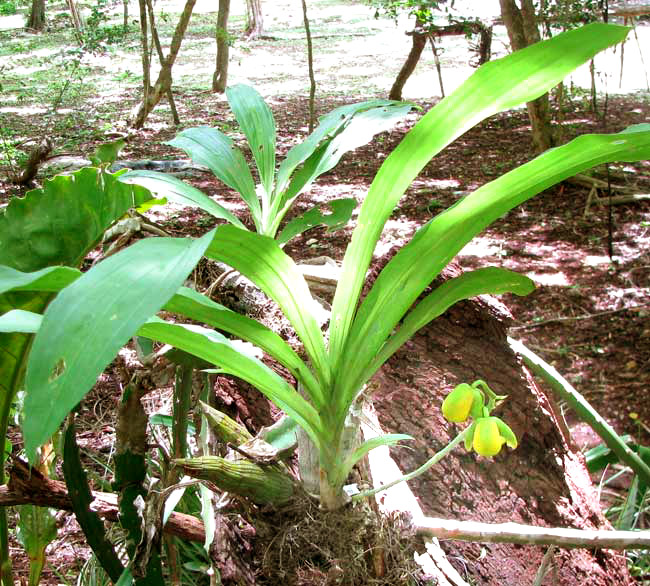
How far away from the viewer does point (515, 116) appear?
550cm

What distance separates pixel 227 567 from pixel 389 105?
→ 785mm

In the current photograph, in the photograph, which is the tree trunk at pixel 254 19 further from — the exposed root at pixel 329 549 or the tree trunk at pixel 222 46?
the exposed root at pixel 329 549

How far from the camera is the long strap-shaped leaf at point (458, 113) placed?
694mm

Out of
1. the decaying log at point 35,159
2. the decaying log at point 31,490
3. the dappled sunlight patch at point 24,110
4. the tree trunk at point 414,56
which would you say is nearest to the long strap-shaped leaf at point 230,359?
the decaying log at point 31,490

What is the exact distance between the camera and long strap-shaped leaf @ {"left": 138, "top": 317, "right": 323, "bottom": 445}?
0.66 metres

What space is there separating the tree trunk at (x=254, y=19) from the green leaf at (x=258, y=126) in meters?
10.8

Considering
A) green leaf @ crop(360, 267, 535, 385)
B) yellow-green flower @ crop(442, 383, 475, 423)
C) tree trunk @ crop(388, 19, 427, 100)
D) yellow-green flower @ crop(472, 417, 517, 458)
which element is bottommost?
yellow-green flower @ crop(472, 417, 517, 458)

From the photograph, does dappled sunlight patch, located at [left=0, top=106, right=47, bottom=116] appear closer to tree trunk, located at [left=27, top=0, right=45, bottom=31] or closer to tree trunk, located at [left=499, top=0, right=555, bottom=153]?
tree trunk, located at [left=499, top=0, right=555, bottom=153]

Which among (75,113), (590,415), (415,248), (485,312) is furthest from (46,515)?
(75,113)

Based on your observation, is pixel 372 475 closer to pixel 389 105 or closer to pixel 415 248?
pixel 415 248

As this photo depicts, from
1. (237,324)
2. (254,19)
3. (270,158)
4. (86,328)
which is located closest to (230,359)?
(237,324)

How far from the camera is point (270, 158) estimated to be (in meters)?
1.35

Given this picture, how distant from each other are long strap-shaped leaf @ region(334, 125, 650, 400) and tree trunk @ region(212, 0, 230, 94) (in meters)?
5.79

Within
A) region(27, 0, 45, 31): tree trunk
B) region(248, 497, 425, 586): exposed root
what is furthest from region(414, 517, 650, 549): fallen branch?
region(27, 0, 45, 31): tree trunk
